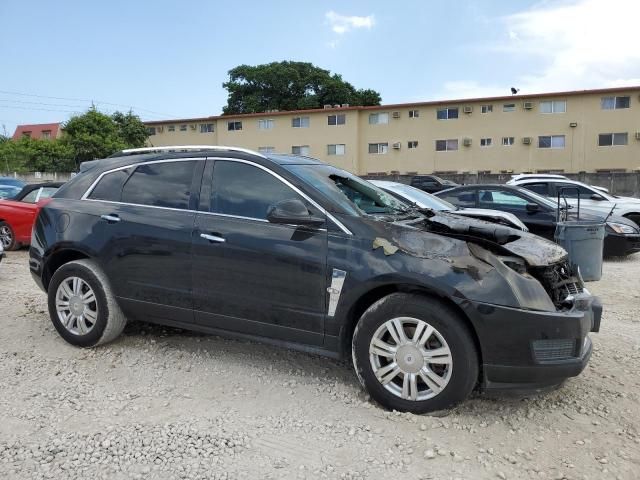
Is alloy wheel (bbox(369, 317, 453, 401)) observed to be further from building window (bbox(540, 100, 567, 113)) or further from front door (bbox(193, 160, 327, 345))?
building window (bbox(540, 100, 567, 113))

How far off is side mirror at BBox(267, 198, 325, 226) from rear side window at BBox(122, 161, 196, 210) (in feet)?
3.03

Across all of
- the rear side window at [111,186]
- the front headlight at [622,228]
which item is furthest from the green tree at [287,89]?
the rear side window at [111,186]

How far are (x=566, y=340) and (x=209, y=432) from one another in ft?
7.06

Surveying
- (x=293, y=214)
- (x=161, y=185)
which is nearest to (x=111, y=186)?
(x=161, y=185)

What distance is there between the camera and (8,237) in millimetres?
10281

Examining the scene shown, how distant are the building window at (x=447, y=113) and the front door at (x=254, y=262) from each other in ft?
115

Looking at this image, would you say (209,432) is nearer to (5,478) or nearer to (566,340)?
(5,478)

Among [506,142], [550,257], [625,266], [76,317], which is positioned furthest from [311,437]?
[506,142]

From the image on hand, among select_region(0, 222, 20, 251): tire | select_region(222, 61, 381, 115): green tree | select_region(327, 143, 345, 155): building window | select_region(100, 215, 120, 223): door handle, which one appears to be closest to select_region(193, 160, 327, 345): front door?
select_region(100, 215, 120, 223): door handle

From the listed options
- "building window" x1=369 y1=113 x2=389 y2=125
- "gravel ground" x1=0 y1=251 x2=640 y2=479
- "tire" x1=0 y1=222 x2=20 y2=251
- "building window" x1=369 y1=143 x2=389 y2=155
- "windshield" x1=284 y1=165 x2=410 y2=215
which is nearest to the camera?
"gravel ground" x1=0 y1=251 x2=640 y2=479

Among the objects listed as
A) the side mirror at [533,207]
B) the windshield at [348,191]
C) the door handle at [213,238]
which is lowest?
the door handle at [213,238]

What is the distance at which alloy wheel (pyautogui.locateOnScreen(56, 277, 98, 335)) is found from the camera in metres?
4.42

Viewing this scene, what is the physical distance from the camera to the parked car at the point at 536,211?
9062 millimetres

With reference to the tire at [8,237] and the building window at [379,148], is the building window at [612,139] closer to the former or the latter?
the building window at [379,148]
